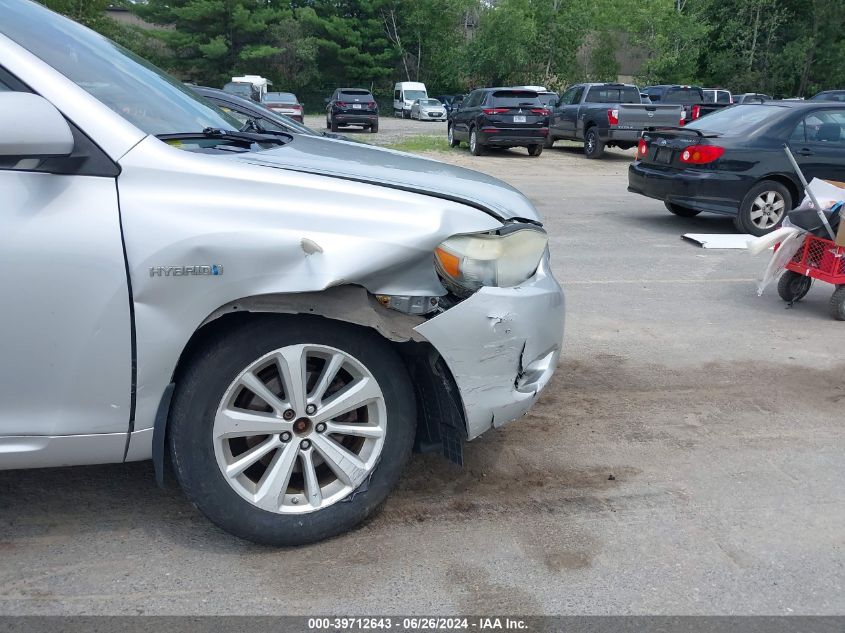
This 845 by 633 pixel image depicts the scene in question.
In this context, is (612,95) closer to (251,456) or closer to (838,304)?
(838,304)

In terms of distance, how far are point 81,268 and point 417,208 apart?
46.9 inches

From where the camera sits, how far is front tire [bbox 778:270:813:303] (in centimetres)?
706

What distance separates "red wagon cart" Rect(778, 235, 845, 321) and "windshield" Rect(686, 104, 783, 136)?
3975mm

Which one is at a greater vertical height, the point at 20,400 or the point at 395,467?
the point at 20,400

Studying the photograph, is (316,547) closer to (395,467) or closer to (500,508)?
(395,467)

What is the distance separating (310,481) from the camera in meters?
3.17

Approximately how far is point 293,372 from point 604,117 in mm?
19899

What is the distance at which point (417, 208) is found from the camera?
3.16 meters

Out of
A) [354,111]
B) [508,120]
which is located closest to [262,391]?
[508,120]

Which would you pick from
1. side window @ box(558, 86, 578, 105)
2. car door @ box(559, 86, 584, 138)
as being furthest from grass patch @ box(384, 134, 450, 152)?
side window @ box(558, 86, 578, 105)

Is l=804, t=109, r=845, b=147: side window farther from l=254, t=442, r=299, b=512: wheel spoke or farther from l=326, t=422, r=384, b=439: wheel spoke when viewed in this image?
l=254, t=442, r=299, b=512: wheel spoke

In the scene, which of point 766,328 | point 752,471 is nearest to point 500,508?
point 752,471

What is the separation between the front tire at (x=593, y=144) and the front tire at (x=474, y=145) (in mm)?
2799

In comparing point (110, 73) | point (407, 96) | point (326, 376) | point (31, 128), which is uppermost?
point (110, 73)
